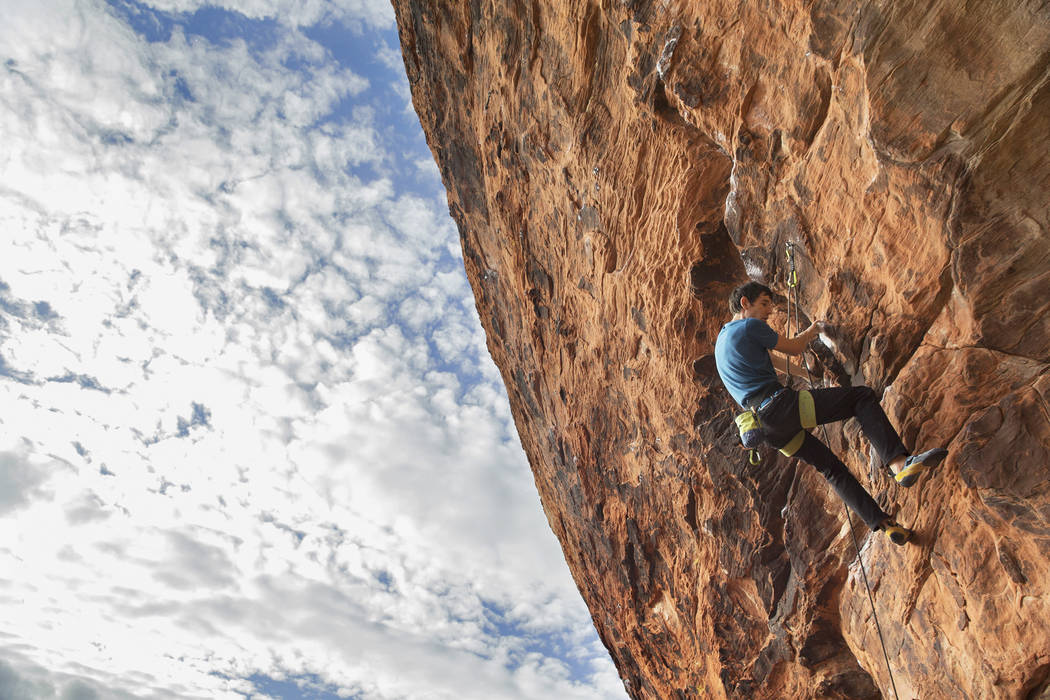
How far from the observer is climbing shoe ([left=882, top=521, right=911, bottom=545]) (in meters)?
4.37

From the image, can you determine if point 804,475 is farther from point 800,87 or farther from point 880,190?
point 800,87

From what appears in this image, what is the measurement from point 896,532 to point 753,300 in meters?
1.94

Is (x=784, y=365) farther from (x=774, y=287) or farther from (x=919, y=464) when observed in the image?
(x=919, y=464)

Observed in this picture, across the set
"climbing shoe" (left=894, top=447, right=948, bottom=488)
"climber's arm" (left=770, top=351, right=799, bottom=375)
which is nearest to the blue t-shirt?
"climber's arm" (left=770, top=351, right=799, bottom=375)

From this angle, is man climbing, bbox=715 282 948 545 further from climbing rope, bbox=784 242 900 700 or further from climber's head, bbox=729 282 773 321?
climbing rope, bbox=784 242 900 700

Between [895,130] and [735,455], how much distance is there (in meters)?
3.54

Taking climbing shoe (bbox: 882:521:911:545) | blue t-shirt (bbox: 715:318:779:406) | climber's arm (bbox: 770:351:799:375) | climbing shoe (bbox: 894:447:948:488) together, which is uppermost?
climber's arm (bbox: 770:351:799:375)

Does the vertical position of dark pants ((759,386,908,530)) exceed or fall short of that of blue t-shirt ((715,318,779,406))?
it falls short

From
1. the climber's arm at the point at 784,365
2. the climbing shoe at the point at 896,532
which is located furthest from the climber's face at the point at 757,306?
the climbing shoe at the point at 896,532

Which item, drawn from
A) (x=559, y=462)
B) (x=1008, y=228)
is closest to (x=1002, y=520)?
(x=1008, y=228)

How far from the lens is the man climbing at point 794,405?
4.29m

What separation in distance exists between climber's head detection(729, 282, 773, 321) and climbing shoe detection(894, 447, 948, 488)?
1.58 metres

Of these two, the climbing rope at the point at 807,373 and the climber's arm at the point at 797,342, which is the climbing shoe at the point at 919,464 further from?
the climbing rope at the point at 807,373

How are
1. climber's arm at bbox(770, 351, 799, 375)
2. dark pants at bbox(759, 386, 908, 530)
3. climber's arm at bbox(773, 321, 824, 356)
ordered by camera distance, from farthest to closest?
climber's arm at bbox(770, 351, 799, 375) < climber's arm at bbox(773, 321, 824, 356) < dark pants at bbox(759, 386, 908, 530)
